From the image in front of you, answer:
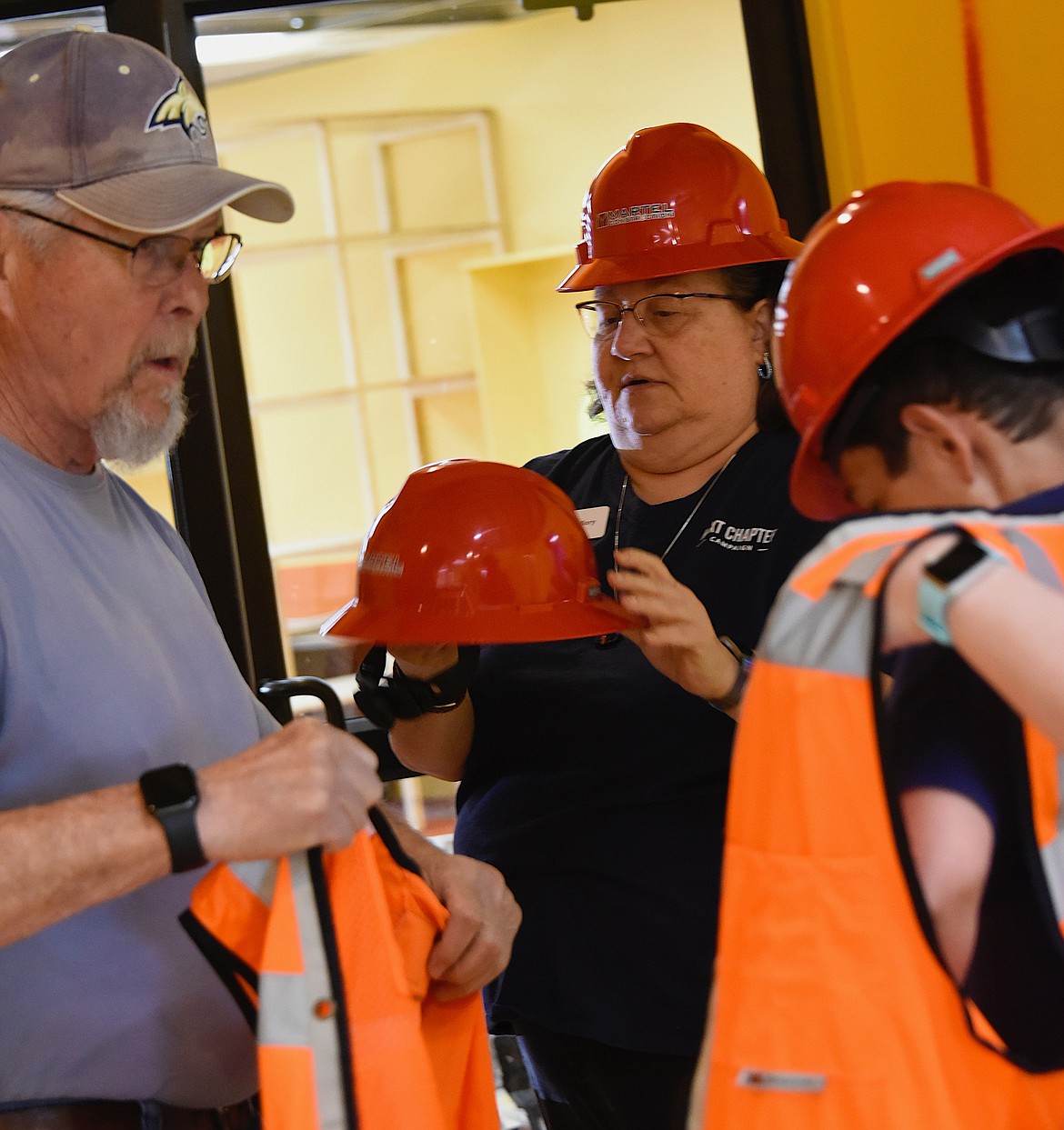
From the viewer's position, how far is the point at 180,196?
1.62 m

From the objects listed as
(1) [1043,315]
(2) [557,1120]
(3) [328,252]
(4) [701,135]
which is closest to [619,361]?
(4) [701,135]

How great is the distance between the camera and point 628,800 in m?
1.96

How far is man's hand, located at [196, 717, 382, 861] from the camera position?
1.27 meters

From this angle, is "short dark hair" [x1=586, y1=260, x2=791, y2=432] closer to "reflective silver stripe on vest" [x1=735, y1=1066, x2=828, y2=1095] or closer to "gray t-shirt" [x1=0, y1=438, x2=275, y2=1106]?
"gray t-shirt" [x1=0, y1=438, x2=275, y2=1106]

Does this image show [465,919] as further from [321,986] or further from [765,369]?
[765,369]

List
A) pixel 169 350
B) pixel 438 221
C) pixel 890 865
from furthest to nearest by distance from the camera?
pixel 438 221 < pixel 169 350 < pixel 890 865

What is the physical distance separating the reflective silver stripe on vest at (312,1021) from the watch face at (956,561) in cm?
70

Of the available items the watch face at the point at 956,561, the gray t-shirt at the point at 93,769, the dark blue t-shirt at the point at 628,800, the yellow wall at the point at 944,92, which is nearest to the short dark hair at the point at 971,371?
the watch face at the point at 956,561

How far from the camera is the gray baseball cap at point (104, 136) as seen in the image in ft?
5.14

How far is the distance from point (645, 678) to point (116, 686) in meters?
0.80

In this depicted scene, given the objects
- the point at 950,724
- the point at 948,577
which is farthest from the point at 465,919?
the point at 948,577

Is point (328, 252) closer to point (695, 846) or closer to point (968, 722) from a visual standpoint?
point (695, 846)

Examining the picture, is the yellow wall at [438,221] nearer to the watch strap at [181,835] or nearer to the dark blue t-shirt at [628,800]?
the dark blue t-shirt at [628,800]

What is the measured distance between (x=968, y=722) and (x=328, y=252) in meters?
2.65
